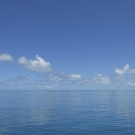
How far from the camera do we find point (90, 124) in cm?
3616

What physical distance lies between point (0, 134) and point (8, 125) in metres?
6.25

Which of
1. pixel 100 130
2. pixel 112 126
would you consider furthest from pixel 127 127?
pixel 100 130

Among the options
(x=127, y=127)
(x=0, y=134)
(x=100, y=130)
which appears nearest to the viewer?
(x=0, y=134)

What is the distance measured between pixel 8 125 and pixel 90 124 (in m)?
16.0

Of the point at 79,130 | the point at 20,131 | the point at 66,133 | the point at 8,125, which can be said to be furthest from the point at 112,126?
the point at 8,125

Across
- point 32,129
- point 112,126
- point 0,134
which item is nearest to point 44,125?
point 32,129

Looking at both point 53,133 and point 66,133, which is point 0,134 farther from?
point 66,133

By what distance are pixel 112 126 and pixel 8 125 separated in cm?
1995

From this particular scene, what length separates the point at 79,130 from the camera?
105ft

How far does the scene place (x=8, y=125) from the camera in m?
35.4

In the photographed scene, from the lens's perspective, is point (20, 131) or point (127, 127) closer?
point (20, 131)

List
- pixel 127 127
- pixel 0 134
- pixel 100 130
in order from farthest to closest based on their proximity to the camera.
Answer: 1. pixel 127 127
2. pixel 100 130
3. pixel 0 134

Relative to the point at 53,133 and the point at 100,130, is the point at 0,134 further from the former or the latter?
the point at 100,130

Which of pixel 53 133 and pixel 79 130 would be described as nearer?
pixel 53 133
